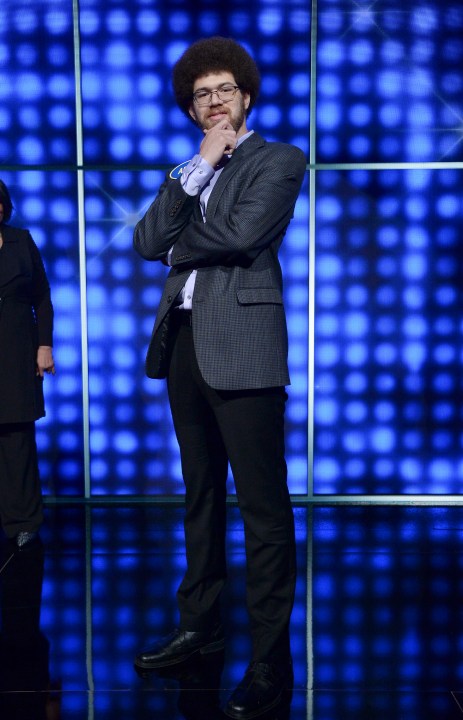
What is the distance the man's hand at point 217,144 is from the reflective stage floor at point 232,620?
142 cm

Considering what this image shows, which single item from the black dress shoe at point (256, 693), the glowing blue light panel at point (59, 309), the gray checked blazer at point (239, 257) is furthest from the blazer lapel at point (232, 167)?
the glowing blue light panel at point (59, 309)

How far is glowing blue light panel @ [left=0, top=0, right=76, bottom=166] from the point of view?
154 inches

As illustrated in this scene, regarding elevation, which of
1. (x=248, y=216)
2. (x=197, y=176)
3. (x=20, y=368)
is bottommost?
(x=20, y=368)

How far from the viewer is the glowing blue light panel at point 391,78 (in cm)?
389

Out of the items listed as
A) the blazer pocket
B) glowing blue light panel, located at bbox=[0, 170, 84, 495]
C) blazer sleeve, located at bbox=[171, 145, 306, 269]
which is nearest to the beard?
blazer sleeve, located at bbox=[171, 145, 306, 269]

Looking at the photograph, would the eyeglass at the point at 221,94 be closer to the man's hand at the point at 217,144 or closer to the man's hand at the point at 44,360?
the man's hand at the point at 217,144

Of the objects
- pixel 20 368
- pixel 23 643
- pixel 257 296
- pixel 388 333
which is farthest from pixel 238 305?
pixel 388 333

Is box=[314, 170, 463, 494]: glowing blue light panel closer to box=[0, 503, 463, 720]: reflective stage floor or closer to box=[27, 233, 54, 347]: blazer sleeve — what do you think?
box=[0, 503, 463, 720]: reflective stage floor

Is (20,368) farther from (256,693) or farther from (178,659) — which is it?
(256,693)

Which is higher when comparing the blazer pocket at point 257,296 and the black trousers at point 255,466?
the blazer pocket at point 257,296

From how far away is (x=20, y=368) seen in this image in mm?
3377

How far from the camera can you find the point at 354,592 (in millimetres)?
2855

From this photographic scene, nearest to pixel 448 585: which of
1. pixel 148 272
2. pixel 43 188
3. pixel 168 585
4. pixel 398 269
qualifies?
pixel 168 585

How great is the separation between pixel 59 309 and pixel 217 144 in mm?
2280
